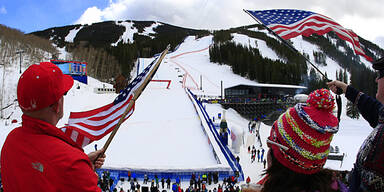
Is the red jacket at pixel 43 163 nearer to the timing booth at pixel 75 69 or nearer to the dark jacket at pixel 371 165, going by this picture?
the dark jacket at pixel 371 165

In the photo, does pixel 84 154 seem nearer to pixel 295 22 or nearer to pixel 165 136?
pixel 295 22

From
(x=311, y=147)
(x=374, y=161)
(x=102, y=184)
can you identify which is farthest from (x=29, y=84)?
(x=102, y=184)

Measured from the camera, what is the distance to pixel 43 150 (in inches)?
47.2

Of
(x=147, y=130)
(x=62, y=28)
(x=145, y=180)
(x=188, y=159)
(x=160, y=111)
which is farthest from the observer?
(x=62, y=28)

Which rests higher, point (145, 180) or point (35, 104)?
point (35, 104)

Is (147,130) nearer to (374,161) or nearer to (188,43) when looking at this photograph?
(374,161)

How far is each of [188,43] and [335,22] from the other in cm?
8901

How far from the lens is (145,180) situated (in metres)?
9.38

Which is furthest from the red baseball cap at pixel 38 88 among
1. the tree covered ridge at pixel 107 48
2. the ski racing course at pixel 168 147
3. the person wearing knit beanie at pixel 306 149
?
the tree covered ridge at pixel 107 48

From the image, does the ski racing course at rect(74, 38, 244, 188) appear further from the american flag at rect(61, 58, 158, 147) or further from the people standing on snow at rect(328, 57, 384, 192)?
the people standing on snow at rect(328, 57, 384, 192)

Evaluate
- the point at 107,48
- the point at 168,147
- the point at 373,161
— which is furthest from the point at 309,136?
the point at 107,48

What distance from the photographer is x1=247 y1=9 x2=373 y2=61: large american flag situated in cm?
392

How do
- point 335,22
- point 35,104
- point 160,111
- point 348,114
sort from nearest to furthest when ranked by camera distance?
point 35,104 → point 335,22 → point 160,111 → point 348,114

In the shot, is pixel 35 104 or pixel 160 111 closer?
pixel 35 104
